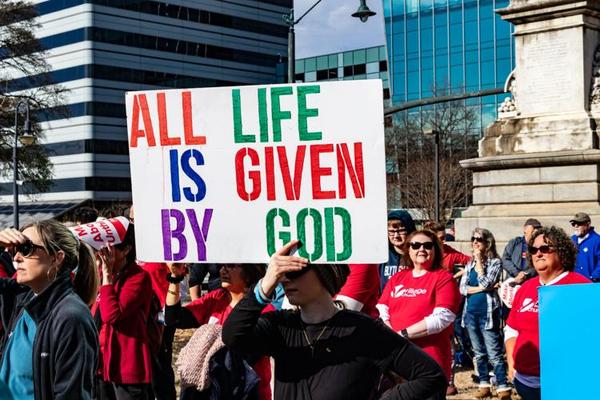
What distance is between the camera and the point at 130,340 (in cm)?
600

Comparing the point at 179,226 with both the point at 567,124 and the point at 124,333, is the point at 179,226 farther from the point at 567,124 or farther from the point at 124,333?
the point at 567,124

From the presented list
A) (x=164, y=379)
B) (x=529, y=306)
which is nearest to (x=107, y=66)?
(x=164, y=379)

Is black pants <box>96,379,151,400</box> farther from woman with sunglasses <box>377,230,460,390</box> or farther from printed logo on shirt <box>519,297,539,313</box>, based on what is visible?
printed logo on shirt <box>519,297,539,313</box>

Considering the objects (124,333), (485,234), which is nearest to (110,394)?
(124,333)

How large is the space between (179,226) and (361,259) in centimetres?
77

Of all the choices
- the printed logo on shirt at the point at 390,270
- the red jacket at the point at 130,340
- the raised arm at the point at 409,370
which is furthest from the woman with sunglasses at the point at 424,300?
the raised arm at the point at 409,370

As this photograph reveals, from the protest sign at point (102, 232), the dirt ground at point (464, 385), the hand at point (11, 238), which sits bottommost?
the dirt ground at point (464, 385)

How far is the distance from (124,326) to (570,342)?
129 inches

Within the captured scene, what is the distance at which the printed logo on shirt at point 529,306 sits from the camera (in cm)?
527

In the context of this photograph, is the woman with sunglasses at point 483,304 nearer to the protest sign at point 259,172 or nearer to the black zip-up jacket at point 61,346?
the protest sign at point 259,172

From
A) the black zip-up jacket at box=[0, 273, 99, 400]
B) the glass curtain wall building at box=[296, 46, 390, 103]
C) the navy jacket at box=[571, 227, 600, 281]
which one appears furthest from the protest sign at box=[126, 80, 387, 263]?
the glass curtain wall building at box=[296, 46, 390, 103]

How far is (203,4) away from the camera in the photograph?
246ft

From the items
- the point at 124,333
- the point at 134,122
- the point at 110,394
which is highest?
the point at 134,122

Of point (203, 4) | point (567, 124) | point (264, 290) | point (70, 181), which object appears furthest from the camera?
point (203, 4)
